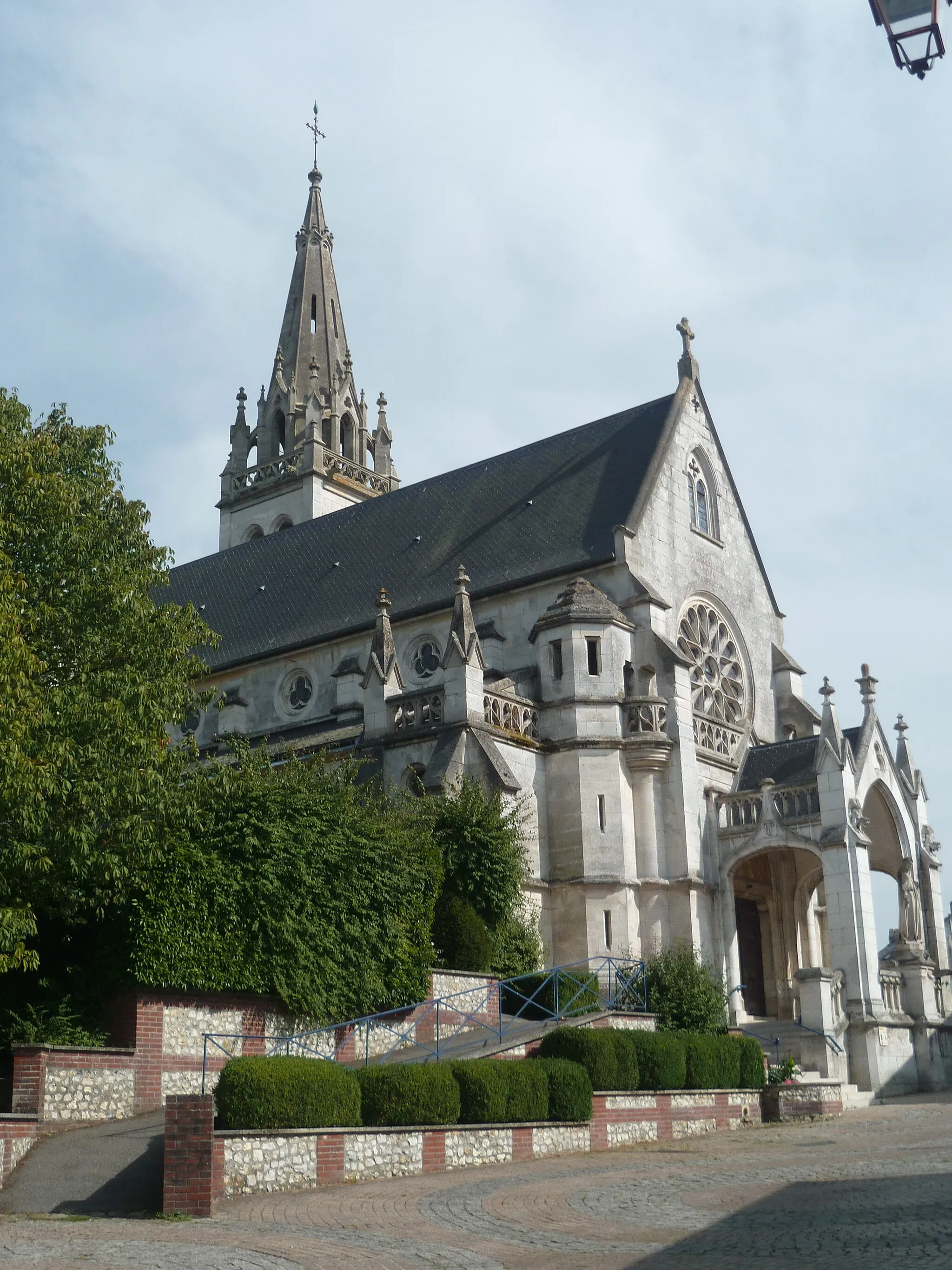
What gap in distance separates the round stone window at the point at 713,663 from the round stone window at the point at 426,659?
19.9 ft

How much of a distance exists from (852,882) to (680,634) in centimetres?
783

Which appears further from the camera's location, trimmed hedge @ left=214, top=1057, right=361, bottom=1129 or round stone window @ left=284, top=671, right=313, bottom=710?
round stone window @ left=284, top=671, right=313, bottom=710

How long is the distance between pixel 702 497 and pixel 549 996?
16.1 meters

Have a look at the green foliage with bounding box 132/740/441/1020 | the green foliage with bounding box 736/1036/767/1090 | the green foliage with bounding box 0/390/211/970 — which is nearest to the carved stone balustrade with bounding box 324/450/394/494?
the green foliage with bounding box 132/740/441/1020

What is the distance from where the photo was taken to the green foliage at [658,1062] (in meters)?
20.4

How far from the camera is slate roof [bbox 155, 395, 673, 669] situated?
34656mm

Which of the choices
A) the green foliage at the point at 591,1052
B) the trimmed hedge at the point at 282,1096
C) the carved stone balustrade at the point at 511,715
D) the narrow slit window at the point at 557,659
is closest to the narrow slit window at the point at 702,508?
the narrow slit window at the point at 557,659

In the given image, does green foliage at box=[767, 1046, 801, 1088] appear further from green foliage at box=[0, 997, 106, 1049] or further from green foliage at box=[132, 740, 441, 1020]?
green foliage at box=[0, 997, 106, 1049]

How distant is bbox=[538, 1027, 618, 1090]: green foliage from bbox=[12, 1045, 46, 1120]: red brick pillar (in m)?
6.81

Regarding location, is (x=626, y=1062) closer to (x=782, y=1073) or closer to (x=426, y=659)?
(x=782, y=1073)

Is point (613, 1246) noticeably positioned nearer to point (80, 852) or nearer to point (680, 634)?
point (80, 852)

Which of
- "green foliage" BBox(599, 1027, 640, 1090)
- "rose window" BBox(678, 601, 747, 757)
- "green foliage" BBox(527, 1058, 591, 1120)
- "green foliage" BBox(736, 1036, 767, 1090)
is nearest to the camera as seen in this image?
"green foliage" BBox(527, 1058, 591, 1120)

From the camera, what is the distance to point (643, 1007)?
1011 inches

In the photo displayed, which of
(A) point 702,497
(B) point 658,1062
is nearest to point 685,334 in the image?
(A) point 702,497
